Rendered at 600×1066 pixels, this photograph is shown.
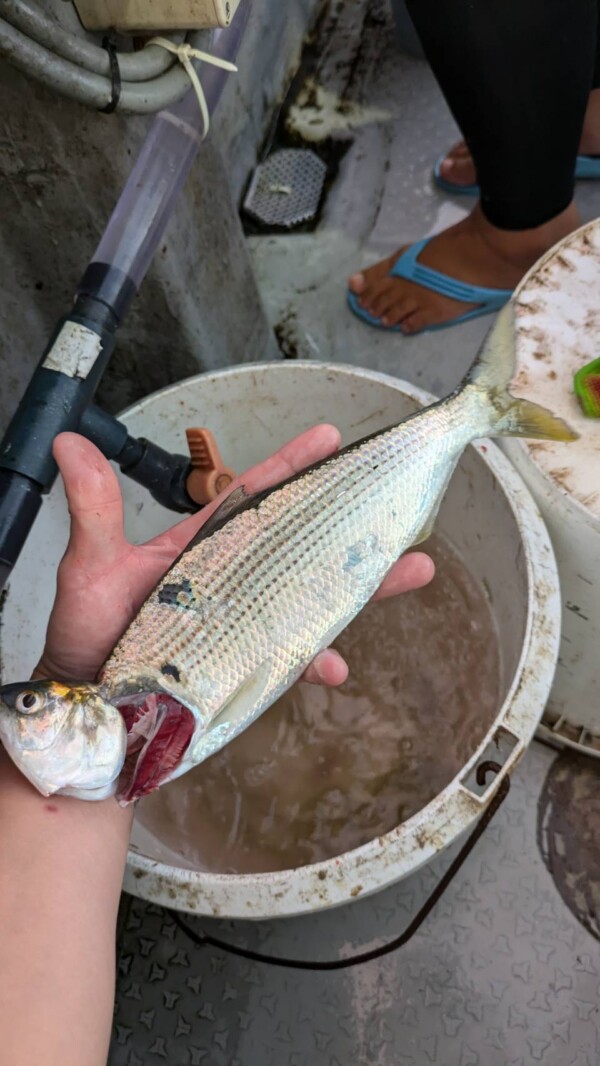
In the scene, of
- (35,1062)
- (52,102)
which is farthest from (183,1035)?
(52,102)

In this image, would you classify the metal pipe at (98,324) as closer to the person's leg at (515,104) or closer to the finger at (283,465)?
the finger at (283,465)

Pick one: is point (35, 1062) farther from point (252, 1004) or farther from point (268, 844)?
point (252, 1004)

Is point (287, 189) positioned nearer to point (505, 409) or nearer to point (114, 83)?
point (114, 83)

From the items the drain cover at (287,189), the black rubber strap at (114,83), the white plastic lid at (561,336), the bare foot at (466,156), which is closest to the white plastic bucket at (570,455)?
the white plastic lid at (561,336)

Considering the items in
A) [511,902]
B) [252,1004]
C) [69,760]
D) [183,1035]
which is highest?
[69,760]

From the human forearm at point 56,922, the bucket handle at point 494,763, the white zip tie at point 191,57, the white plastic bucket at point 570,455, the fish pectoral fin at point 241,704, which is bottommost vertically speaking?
the human forearm at point 56,922

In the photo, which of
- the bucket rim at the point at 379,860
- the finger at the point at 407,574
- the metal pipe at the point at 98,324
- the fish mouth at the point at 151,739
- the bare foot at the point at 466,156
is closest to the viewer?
the fish mouth at the point at 151,739

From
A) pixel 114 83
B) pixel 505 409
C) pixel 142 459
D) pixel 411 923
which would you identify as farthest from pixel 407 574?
pixel 114 83
